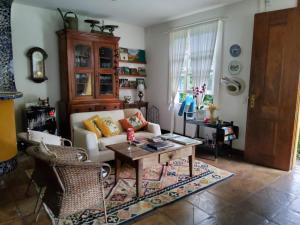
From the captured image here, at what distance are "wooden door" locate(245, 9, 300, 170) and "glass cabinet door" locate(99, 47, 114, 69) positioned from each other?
8.45 ft

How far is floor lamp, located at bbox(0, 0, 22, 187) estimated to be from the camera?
9.32ft

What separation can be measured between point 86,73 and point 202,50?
217 centimetres

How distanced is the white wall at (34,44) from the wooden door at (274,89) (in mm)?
3237

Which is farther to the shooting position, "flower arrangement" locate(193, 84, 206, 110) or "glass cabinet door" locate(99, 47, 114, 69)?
"glass cabinet door" locate(99, 47, 114, 69)

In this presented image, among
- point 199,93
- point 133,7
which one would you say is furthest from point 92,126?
point 133,7

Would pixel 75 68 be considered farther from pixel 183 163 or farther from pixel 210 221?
pixel 210 221

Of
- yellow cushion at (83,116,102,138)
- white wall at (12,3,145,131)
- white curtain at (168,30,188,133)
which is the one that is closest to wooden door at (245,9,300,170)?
white curtain at (168,30,188,133)

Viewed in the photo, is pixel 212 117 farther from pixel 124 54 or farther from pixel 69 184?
pixel 69 184

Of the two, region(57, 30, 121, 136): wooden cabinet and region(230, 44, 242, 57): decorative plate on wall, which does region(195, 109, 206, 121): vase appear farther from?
region(57, 30, 121, 136): wooden cabinet

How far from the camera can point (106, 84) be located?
4.41m

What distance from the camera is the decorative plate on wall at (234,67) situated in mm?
3591

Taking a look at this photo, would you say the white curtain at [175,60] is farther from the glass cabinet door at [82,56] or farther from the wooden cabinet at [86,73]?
the glass cabinet door at [82,56]

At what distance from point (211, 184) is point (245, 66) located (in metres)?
1.97

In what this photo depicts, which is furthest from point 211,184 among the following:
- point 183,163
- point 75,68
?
point 75,68
